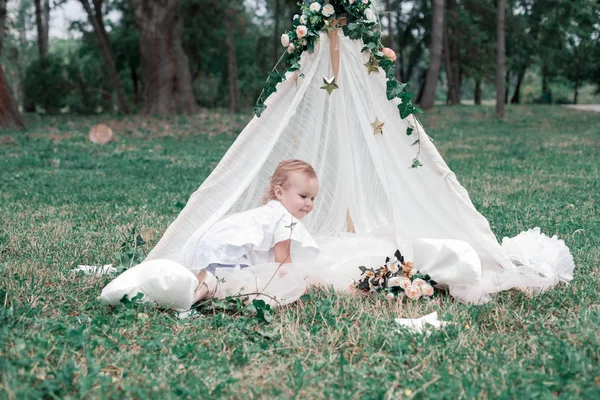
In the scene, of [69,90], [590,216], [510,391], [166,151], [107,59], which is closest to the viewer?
[510,391]

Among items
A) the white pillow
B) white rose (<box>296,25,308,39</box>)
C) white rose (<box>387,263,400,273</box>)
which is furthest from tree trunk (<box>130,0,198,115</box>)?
the white pillow

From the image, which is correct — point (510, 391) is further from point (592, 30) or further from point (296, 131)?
point (592, 30)

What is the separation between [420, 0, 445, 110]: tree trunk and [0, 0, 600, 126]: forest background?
0.17m

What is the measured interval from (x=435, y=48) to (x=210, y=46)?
619 inches

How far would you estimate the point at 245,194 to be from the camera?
463cm

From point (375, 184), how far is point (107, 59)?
19.9m

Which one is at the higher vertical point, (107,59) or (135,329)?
(107,59)

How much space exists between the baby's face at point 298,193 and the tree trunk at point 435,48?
16.8 metres

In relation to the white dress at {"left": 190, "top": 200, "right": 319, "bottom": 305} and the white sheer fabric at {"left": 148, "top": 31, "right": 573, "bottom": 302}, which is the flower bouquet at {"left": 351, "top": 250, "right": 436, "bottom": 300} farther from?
the white dress at {"left": 190, "top": 200, "right": 319, "bottom": 305}

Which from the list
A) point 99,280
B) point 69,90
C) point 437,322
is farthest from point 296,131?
point 69,90

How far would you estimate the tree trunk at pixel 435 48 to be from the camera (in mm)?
19625

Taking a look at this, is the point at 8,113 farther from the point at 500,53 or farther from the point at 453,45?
the point at 453,45

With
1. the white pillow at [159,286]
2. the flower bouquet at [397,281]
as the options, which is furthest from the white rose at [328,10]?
the white pillow at [159,286]

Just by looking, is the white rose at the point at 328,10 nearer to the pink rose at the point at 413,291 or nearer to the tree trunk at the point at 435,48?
the pink rose at the point at 413,291
